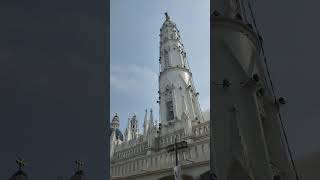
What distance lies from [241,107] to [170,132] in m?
9.13

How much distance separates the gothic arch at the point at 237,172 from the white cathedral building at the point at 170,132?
5468mm

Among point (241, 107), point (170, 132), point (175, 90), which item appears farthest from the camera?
point (175, 90)

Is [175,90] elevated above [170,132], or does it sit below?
above

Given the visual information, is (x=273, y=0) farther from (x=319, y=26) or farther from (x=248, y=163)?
(x=248, y=163)

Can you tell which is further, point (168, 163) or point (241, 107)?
point (168, 163)

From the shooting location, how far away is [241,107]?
7.00 ft

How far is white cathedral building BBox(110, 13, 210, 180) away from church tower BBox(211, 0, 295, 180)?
17.0 ft

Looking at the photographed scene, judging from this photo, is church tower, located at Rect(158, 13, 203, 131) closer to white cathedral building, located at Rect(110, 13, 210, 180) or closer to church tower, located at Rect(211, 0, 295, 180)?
white cathedral building, located at Rect(110, 13, 210, 180)

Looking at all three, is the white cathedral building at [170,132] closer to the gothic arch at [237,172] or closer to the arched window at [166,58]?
the arched window at [166,58]
